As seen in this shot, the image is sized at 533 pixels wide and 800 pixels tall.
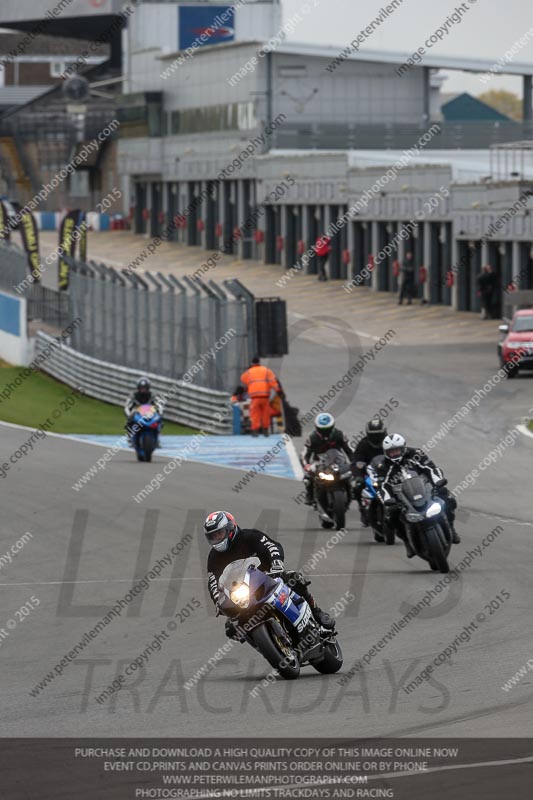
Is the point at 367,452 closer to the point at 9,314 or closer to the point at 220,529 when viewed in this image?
the point at 220,529

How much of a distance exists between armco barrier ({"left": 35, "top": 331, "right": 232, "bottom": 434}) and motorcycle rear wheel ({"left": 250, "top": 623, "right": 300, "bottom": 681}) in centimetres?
2057

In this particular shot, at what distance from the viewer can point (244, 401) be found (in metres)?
32.1

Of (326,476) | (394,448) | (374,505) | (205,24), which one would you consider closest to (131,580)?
(394,448)

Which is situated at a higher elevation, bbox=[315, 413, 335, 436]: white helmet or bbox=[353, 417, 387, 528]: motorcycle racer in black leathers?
bbox=[315, 413, 335, 436]: white helmet

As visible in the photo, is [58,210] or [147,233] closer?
[147,233]

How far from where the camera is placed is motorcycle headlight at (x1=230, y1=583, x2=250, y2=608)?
1177 centimetres

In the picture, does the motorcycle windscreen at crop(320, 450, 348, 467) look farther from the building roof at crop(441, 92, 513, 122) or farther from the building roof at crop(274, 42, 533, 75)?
the building roof at crop(441, 92, 513, 122)

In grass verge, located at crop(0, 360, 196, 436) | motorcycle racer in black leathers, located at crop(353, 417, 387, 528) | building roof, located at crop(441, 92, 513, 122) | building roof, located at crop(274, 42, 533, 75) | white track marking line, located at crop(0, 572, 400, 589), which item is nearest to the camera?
white track marking line, located at crop(0, 572, 400, 589)

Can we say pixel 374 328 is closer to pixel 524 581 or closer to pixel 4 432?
pixel 4 432

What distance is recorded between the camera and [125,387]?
120 ft

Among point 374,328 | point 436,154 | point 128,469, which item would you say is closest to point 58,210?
point 436,154
